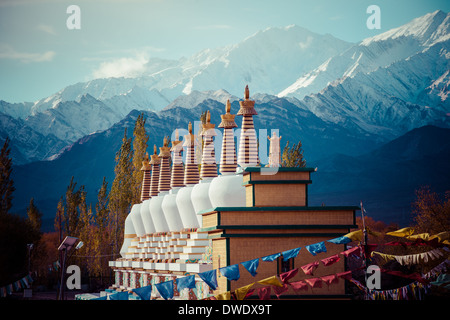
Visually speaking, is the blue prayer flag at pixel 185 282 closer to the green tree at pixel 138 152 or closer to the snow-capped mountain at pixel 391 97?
the green tree at pixel 138 152

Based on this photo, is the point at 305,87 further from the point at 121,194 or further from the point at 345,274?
the point at 345,274

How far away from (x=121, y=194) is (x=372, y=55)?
445 feet

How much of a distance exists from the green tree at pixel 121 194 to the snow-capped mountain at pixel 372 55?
120356 millimetres

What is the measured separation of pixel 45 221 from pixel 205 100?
140 feet

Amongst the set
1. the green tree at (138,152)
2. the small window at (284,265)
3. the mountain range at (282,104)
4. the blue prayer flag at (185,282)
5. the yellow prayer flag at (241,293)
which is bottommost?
the yellow prayer flag at (241,293)

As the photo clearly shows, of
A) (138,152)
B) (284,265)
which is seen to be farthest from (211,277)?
(138,152)

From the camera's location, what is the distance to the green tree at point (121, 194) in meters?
56.2

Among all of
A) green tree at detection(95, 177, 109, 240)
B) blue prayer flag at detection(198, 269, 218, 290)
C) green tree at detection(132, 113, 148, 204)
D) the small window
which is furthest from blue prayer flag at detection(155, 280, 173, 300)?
green tree at detection(95, 177, 109, 240)

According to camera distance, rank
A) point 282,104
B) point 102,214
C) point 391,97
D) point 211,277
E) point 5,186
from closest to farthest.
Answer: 1. point 211,277
2. point 5,186
3. point 102,214
4. point 282,104
5. point 391,97

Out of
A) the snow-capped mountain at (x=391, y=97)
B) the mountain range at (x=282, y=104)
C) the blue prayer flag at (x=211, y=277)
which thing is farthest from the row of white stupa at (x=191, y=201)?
the snow-capped mountain at (x=391, y=97)

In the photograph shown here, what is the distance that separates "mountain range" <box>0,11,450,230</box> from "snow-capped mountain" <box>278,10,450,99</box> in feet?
0.89

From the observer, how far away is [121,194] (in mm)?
56000

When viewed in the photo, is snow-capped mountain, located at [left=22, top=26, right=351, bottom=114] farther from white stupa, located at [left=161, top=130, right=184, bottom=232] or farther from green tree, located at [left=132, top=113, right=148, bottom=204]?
white stupa, located at [left=161, top=130, right=184, bottom=232]
